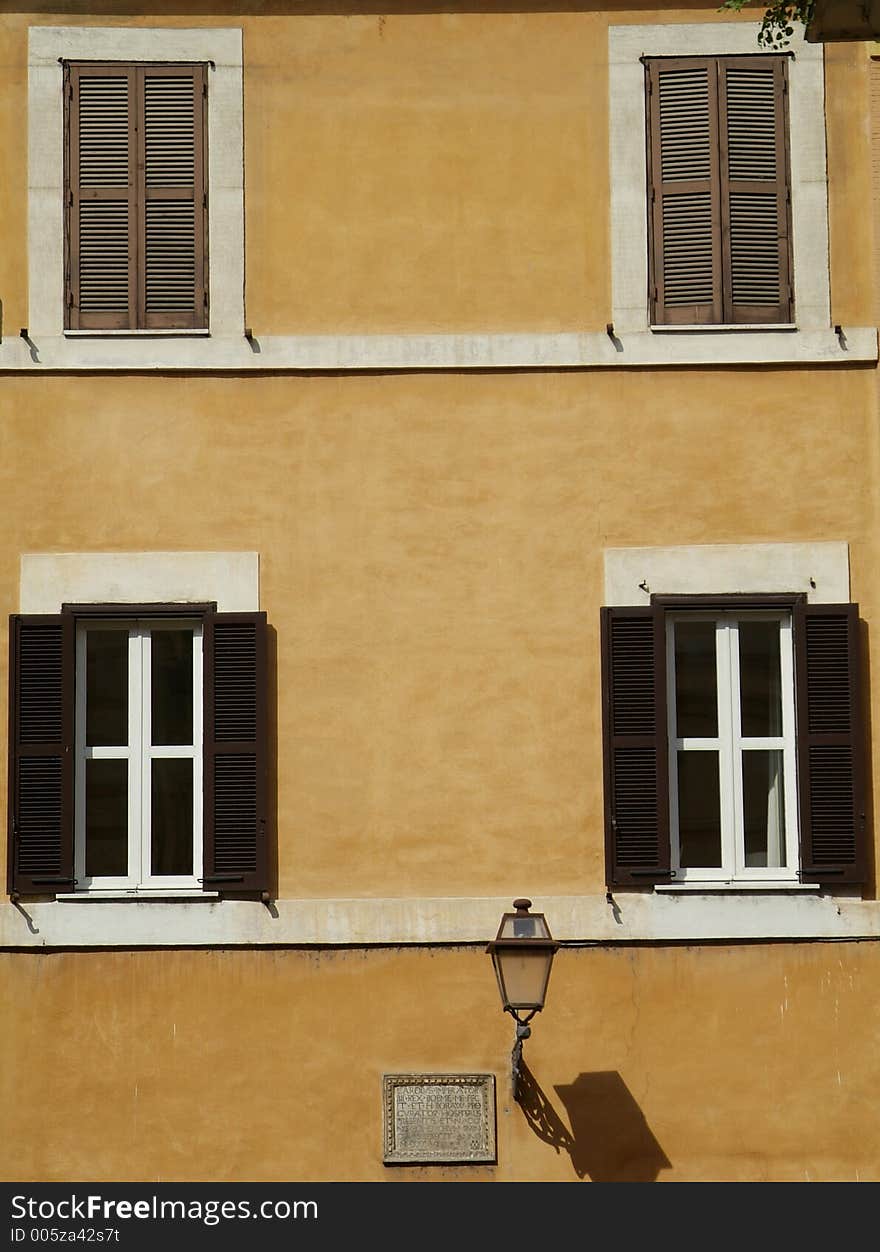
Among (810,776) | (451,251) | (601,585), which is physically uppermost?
(451,251)

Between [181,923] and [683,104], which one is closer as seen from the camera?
[181,923]

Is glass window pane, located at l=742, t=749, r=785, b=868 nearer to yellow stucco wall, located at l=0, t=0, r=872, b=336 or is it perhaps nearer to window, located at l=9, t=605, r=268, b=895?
yellow stucco wall, located at l=0, t=0, r=872, b=336

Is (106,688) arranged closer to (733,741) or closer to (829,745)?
(733,741)

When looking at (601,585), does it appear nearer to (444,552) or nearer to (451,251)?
(444,552)

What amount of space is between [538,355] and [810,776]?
2742mm

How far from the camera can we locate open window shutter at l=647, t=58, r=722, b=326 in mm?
11977

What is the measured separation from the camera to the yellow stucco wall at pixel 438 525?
11.5 metres

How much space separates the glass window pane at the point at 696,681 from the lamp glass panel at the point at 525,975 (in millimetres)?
1656

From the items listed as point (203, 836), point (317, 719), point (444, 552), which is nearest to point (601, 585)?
point (444, 552)

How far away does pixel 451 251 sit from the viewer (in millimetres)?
11969

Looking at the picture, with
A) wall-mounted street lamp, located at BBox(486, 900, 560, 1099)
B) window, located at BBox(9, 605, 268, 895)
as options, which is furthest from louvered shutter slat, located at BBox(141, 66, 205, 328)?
wall-mounted street lamp, located at BBox(486, 900, 560, 1099)

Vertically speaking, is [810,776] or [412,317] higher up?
[412,317]

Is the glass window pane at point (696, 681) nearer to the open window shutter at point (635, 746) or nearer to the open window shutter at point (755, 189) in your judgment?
the open window shutter at point (635, 746)

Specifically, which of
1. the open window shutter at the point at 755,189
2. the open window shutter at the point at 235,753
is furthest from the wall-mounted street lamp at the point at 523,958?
the open window shutter at the point at 755,189
